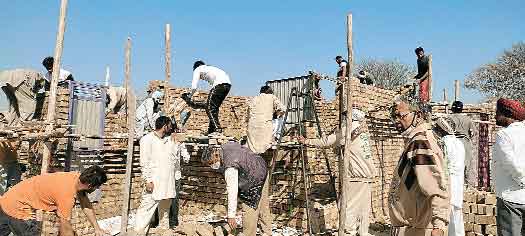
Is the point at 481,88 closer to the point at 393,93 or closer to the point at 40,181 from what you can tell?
the point at 393,93

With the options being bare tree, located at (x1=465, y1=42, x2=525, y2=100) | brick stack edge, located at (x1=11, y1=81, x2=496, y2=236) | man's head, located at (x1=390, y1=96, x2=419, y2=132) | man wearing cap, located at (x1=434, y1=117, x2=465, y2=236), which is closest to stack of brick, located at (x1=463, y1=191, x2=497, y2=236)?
brick stack edge, located at (x1=11, y1=81, x2=496, y2=236)

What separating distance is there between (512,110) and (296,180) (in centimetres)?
417

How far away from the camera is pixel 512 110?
3627 mm

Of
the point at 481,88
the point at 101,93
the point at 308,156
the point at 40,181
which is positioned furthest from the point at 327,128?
the point at 481,88

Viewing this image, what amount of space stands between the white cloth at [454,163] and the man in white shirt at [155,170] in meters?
3.34

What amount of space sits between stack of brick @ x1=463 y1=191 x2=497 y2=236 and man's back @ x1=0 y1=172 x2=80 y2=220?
5.04 meters

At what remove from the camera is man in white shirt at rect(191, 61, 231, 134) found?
6.89 m

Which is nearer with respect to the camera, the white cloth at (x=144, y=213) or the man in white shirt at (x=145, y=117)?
the white cloth at (x=144, y=213)

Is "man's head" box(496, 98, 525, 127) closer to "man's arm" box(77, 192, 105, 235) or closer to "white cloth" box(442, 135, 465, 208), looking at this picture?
Answer: "white cloth" box(442, 135, 465, 208)

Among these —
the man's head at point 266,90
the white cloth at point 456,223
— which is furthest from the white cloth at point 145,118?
the white cloth at point 456,223

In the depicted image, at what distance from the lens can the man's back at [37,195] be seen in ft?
12.6

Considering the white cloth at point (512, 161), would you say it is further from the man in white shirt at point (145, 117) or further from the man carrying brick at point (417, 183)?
the man in white shirt at point (145, 117)

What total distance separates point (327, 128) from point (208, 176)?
2.72m

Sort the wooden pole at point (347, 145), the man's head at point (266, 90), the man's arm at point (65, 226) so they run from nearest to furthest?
the man's arm at point (65, 226) → the wooden pole at point (347, 145) → the man's head at point (266, 90)
